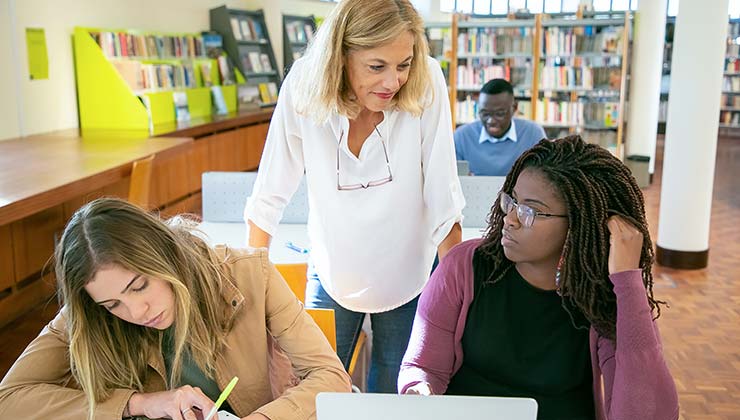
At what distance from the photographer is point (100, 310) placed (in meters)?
1.41

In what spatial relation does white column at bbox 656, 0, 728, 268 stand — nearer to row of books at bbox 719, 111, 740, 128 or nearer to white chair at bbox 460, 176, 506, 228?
white chair at bbox 460, 176, 506, 228

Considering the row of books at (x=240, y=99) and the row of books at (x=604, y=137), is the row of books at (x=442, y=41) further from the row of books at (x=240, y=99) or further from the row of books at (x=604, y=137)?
the row of books at (x=240, y=99)

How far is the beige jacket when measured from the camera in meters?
1.39

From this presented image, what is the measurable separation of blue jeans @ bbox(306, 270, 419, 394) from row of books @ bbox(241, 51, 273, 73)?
7.54m

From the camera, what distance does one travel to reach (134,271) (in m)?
1.32

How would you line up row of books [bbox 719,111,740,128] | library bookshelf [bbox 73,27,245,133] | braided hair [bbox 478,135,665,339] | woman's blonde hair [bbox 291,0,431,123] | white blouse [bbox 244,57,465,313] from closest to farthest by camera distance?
1. braided hair [bbox 478,135,665,339]
2. woman's blonde hair [bbox 291,0,431,123]
3. white blouse [bbox 244,57,465,313]
4. library bookshelf [bbox 73,27,245,133]
5. row of books [bbox 719,111,740,128]

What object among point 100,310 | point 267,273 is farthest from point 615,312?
point 100,310

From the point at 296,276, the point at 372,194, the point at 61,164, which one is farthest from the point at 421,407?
the point at 61,164

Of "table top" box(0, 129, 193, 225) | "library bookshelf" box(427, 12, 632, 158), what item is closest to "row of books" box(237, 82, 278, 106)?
"library bookshelf" box(427, 12, 632, 158)

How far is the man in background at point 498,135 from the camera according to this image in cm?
415

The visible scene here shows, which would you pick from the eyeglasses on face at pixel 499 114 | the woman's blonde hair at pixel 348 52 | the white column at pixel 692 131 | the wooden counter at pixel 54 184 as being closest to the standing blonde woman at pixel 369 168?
the woman's blonde hair at pixel 348 52

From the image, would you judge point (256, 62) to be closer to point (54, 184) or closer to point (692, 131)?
point (692, 131)

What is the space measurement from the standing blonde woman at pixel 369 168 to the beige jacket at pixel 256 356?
388 mm

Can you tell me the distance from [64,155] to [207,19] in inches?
187
